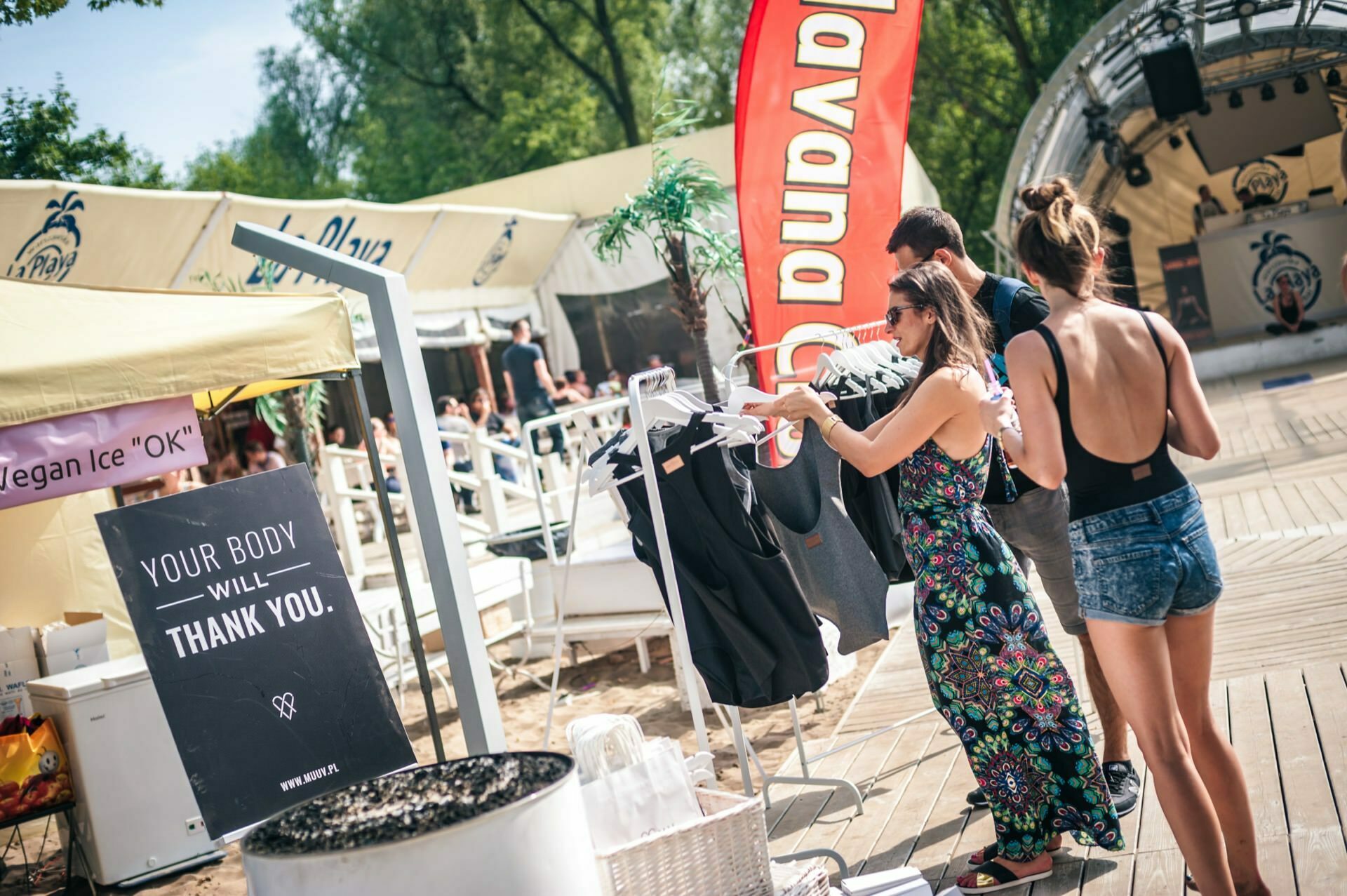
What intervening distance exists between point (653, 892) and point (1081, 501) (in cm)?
125

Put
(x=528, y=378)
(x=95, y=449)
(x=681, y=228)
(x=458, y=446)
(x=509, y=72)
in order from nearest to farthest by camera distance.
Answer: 1. (x=95, y=449)
2. (x=681, y=228)
3. (x=528, y=378)
4. (x=458, y=446)
5. (x=509, y=72)

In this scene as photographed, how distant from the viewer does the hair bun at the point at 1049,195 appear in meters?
2.50

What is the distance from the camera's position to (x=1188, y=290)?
57.6 feet

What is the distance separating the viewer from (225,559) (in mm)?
3285

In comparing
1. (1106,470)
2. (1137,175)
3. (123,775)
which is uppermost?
(1137,175)

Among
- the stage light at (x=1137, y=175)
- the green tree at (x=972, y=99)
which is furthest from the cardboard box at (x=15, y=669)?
the green tree at (x=972, y=99)

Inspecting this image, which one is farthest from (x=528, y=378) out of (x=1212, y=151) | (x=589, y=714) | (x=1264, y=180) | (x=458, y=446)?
(x=1264, y=180)

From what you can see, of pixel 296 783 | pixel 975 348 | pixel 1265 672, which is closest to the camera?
pixel 975 348

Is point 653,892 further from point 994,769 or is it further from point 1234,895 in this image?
point 1234,895

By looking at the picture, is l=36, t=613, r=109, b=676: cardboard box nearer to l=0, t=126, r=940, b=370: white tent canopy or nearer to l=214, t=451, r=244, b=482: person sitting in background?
l=0, t=126, r=940, b=370: white tent canopy

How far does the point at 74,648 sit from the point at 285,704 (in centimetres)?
260

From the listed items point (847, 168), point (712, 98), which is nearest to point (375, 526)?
point (847, 168)

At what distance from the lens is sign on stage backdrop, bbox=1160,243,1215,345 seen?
686 inches

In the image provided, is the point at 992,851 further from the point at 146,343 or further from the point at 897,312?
the point at 146,343
